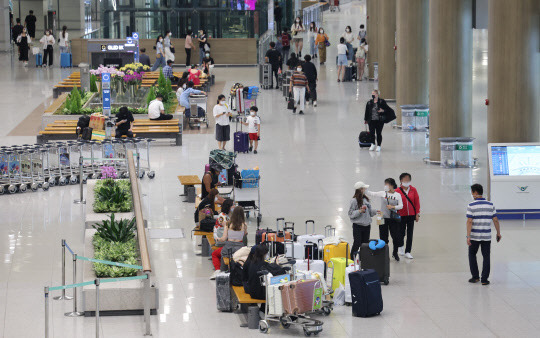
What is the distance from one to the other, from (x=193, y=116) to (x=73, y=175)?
9103 mm

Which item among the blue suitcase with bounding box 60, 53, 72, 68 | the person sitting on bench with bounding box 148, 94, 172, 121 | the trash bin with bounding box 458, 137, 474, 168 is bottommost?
the trash bin with bounding box 458, 137, 474, 168

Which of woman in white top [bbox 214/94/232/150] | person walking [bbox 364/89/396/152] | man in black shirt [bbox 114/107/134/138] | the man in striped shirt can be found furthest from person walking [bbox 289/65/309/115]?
the man in striped shirt

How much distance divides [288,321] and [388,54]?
24505mm

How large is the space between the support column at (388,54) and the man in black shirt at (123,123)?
41.6 ft

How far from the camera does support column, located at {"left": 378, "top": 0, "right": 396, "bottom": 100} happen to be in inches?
1432

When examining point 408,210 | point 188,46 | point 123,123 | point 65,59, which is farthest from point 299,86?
point 65,59

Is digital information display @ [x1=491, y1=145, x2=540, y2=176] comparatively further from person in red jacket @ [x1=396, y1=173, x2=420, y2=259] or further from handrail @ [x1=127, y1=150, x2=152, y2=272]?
handrail @ [x1=127, y1=150, x2=152, y2=272]

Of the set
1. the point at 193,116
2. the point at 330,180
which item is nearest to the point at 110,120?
the point at 193,116

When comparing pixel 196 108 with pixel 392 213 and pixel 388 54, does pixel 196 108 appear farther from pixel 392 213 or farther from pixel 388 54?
pixel 392 213

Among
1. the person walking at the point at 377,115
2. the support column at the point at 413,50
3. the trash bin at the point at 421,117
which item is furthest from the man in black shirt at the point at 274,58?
the person walking at the point at 377,115

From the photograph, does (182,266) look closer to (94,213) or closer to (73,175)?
(94,213)

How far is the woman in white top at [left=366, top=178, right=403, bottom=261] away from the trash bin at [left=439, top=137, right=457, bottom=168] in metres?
8.35

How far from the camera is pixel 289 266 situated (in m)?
13.9

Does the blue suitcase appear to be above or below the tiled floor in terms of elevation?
above
